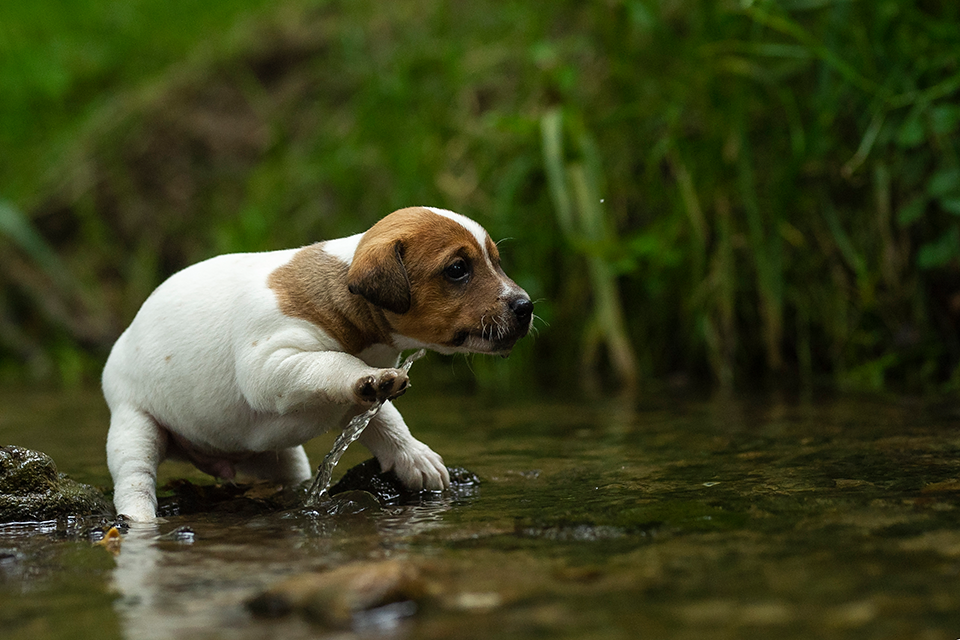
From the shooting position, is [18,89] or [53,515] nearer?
[53,515]

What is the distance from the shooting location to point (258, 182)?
8.84 meters

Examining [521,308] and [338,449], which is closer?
[521,308]

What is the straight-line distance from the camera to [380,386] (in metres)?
3.04

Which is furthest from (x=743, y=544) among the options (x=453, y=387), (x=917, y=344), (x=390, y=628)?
(x=453, y=387)

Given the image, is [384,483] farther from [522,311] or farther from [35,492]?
[35,492]

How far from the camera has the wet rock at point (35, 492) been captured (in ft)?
10.3

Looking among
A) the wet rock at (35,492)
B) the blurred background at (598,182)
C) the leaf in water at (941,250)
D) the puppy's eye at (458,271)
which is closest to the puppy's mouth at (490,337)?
the puppy's eye at (458,271)

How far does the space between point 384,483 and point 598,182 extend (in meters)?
3.13

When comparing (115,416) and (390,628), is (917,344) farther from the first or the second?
(390,628)

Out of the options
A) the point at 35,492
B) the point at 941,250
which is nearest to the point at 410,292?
the point at 35,492

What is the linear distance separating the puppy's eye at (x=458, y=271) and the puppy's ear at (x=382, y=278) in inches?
5.7

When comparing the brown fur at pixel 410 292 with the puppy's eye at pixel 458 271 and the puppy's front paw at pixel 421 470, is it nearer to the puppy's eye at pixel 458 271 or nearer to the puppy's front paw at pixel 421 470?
the puppy's eye at pixel 458 271

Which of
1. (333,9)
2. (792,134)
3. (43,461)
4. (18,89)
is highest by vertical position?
(333,9)

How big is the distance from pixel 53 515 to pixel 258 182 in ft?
19.6
